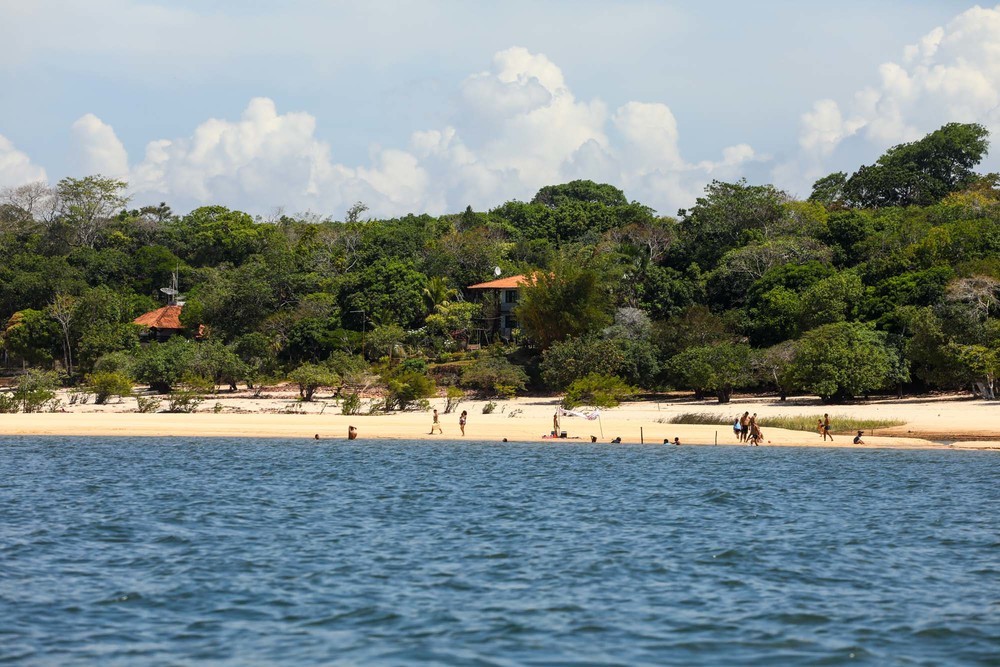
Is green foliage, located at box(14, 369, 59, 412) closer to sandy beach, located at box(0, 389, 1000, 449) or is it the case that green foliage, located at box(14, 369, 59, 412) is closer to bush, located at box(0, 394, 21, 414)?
bush, located at box(0, 394, 21, 414)

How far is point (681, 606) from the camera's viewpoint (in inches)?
678

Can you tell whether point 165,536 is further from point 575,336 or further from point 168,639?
point 575,336

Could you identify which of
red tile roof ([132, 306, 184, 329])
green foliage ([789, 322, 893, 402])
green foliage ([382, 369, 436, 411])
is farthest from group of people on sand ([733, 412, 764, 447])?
red tile roof ([132, 306, 184, 329])

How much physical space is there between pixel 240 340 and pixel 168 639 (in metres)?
52.6

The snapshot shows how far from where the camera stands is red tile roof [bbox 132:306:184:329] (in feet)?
246

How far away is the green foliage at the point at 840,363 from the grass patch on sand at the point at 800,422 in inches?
141

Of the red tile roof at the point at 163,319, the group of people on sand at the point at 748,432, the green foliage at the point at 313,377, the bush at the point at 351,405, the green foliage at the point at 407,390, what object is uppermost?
the red tile roof at the point at 163,319

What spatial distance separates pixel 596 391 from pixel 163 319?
37.1 metres

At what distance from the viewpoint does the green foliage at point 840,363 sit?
4919 cm

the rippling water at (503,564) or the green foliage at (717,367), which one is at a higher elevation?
the green foliage at (717,367)

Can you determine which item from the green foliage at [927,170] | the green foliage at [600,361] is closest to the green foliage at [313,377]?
the green foliage at [600,361]

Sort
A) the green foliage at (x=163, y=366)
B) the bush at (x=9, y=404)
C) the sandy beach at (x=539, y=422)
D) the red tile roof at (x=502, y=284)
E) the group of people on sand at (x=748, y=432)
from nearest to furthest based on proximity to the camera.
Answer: the group of people on sand at (x=748, y=432)
the sandy beach at (x=539, y=422)
the bush at (x=9, y=404)
the green foliage at (x=163, y=366)
the red tile roof at (x=502, y=284)

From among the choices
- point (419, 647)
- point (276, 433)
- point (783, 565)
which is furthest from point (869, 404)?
point (419, 647)

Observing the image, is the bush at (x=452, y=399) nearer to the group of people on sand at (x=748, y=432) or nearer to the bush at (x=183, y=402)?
the bush at (x=183, y=402)
